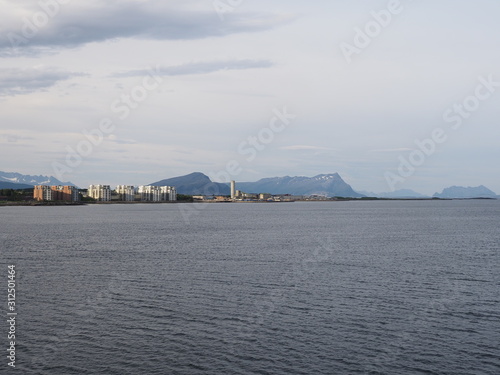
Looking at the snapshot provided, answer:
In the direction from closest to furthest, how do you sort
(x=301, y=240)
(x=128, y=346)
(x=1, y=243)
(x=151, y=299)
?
(x=128, y=346) < (x=151, y=299) < (x=1, y=243) < (x=301, y=240)

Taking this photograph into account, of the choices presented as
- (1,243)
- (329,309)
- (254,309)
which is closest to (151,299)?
(254,309)

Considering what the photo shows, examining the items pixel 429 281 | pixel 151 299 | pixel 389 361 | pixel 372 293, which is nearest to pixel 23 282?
pixel 151 299

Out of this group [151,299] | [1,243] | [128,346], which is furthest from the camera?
[1,243]

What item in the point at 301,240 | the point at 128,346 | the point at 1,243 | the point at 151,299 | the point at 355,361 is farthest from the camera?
the point at 301,240

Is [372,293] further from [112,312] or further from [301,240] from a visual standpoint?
[301,240]

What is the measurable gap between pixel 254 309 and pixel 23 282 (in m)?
20.1

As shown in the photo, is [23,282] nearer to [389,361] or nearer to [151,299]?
[151,299]

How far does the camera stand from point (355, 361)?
77.0 feet

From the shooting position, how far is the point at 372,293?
36.6 m

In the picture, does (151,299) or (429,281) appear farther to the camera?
(429,281)

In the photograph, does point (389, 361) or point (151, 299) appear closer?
point (389, 361)

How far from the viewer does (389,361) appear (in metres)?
23.5

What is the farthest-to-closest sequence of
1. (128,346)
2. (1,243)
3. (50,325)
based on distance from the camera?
(1,243)
(50,325)
(128,346)

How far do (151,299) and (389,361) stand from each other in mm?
17325
